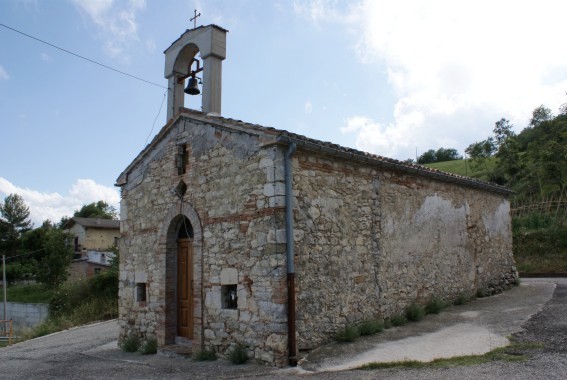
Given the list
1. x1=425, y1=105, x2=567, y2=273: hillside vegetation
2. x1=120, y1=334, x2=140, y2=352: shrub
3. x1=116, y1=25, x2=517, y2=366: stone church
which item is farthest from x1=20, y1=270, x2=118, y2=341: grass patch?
x1=425, y1=105, x2=567, y2=273: hillside vegetation

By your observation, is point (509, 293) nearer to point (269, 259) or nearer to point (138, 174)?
point (269, 259)

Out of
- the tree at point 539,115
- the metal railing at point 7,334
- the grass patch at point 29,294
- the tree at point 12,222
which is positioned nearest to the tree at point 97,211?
the tree at point 12,222

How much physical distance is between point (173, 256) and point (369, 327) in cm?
417

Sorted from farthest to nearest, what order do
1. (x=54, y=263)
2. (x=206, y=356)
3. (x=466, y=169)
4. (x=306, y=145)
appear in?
(x=466, y=169)
(x=54, y=263)
(x=206, y=356)
(x=306, y=145)

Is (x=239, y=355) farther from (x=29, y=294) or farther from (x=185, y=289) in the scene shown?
(x=29, y=294)

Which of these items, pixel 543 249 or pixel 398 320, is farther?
pixel 543 249

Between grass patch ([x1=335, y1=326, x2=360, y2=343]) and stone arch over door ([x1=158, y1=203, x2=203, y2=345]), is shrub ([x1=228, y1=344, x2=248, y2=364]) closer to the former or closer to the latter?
stone arch over door ([x1=158, y1=203, x2=203, y2=345])

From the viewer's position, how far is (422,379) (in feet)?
19.8

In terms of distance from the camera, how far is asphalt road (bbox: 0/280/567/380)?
20.5ft

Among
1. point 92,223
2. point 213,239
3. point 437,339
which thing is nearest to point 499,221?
point 437,339

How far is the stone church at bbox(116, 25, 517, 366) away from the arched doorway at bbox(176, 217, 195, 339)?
0.10ft

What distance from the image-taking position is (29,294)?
3441 cm

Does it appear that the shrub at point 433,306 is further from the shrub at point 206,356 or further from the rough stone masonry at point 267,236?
the shrub at point 206,356

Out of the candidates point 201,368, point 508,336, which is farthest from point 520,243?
point 201,368
